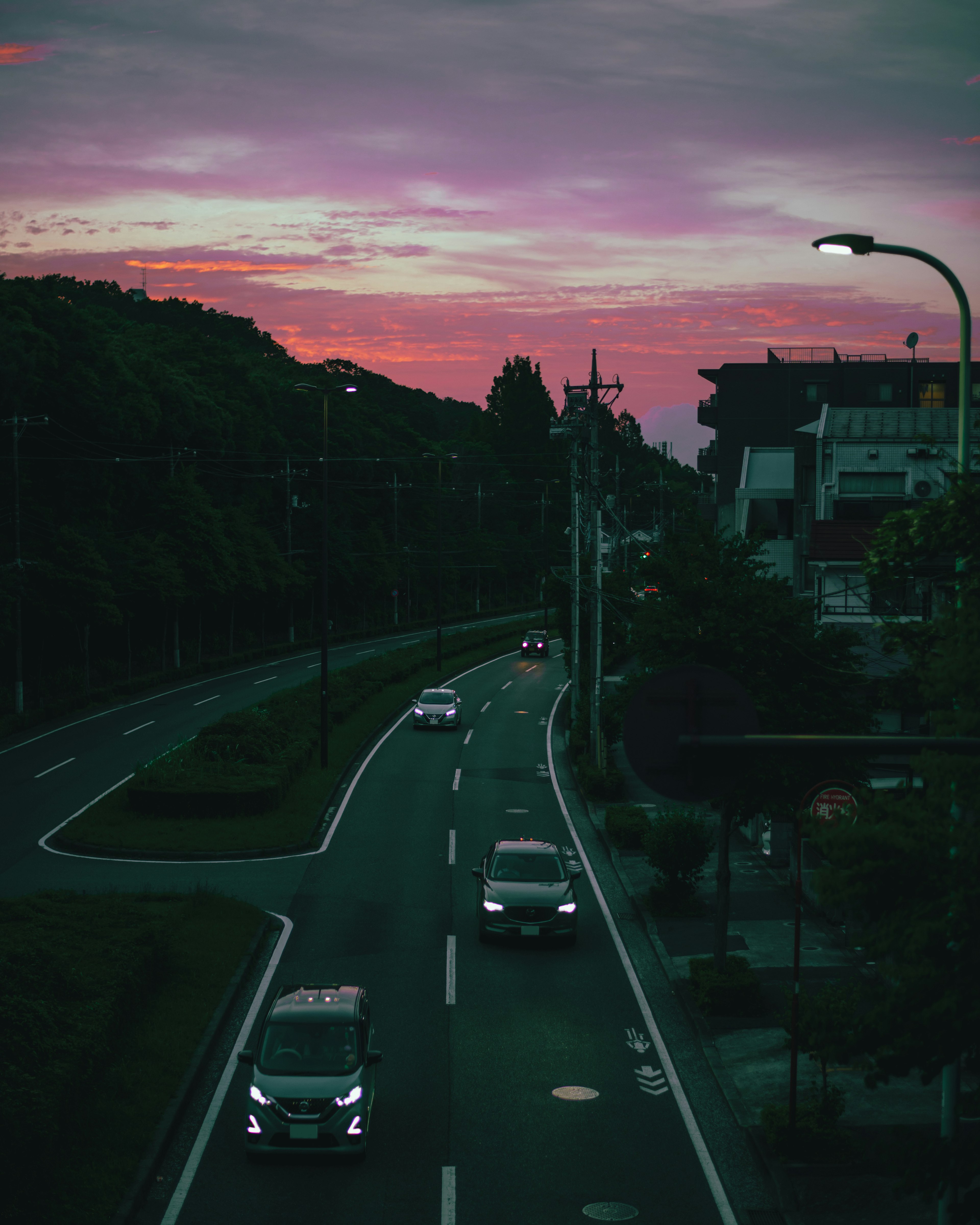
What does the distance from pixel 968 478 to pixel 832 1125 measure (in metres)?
7.93

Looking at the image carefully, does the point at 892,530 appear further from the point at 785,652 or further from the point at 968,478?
the point at 785,652

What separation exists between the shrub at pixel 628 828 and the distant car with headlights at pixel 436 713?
19130 millimetres

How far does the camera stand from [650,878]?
26453mm

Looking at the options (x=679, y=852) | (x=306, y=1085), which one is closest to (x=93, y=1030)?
(x=306, y=1085)

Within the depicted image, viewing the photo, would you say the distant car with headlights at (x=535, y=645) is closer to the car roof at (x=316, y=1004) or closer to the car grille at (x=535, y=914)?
the car grille at (x=535, y=914)

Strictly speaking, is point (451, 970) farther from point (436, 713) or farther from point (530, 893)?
point (436, 713)

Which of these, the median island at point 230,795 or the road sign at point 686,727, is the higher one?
the road sign at point 686,727

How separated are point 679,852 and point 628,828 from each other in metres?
5.64

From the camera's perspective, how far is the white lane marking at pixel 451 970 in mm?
18594

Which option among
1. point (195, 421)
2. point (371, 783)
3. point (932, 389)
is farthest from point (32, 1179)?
point (195, 421)

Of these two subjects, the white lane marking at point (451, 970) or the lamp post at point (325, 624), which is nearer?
the white lane marking at point (451, 970)

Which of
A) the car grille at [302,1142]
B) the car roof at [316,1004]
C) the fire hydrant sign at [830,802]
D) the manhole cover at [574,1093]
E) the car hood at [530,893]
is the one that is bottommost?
the manhole cover at [574,1093]

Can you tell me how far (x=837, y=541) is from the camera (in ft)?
92.6

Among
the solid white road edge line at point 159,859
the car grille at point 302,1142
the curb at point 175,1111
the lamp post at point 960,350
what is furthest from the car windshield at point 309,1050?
the solid white road edge line at point 159,859
